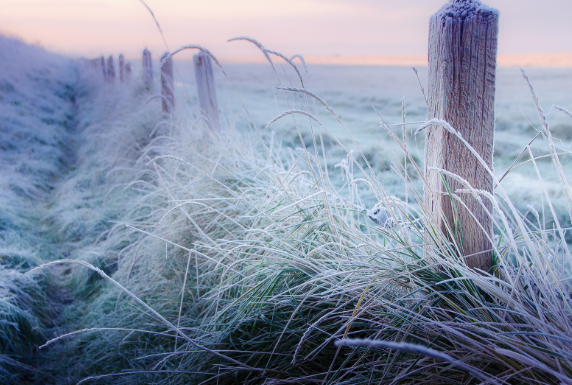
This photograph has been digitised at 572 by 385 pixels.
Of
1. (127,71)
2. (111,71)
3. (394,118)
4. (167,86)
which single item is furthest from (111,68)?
(394,118)

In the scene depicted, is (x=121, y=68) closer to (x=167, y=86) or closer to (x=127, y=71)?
(x=127, y=71)

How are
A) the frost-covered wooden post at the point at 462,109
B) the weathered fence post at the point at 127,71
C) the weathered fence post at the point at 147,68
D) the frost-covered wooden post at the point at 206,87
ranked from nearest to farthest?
the frost-covered wooden post at the point at 462,109
the frost-covered wooden post at the point at 206,87
the weathered fence post at the point at 147,68
the weathered fence post at the point at 127,71

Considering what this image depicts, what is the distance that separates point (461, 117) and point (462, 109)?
3cm

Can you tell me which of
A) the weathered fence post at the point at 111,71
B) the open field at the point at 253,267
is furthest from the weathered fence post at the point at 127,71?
the open field at the point at 253,267

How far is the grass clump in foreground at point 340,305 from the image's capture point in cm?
94

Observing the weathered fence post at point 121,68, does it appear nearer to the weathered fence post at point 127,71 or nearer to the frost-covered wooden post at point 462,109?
the weathered fence post at point 127,71

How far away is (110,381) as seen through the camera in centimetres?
172

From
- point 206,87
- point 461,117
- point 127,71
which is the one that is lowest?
point 461,117

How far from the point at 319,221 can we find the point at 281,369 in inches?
25.3

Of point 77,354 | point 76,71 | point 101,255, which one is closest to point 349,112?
point 101,255

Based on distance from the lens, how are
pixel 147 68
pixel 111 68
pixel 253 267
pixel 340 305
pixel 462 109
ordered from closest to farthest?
pixel 462 109 → pixel 340 305 → pixel 253 267 → pixel 147 68 → pixel 111 68

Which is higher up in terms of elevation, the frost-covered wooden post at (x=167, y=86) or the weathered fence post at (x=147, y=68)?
the weathered fence post at (x=147, y=68)

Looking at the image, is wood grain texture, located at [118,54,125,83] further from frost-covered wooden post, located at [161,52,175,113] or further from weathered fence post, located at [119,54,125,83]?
frost-covered wooden post, located at [161,52,175,113]

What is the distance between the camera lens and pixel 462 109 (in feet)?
3.78
